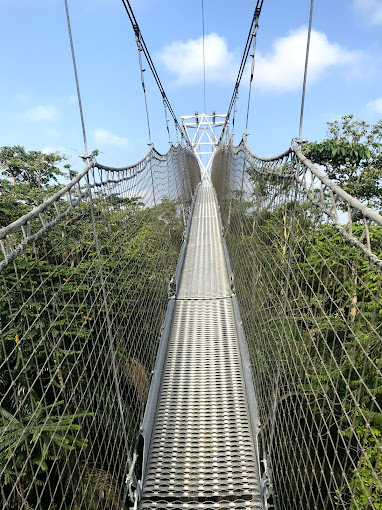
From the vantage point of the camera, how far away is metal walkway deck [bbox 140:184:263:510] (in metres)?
1.67

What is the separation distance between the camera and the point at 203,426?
1.99 meters

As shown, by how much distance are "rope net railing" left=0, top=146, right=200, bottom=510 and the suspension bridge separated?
0.02m

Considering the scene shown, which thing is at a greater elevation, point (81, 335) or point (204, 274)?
point (81, 335)

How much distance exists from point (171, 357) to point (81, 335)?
81 centimetres

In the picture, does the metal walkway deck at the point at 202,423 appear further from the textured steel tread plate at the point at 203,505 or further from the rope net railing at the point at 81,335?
the rope net railing at the point at 81,335

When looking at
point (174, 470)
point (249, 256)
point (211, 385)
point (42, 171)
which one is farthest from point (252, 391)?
point (42, 171)

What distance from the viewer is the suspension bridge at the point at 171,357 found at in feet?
4.09

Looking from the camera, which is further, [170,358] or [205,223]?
[205,223]

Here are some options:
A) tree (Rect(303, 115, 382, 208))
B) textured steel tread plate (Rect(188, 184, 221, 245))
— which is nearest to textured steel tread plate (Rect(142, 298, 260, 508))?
textured steel tread plate (Rect(188, 184, 221, 245))

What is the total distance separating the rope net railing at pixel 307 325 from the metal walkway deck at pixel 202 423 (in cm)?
12

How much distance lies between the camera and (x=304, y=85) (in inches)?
45.9

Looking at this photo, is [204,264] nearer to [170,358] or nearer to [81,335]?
[170,358]

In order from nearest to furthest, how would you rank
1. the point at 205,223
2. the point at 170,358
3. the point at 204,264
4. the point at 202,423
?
the point at 202,423, the point at 170,358, the point at 204,264, the point at 205,223

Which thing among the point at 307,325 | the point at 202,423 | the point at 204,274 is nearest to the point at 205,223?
the point at 204,274
